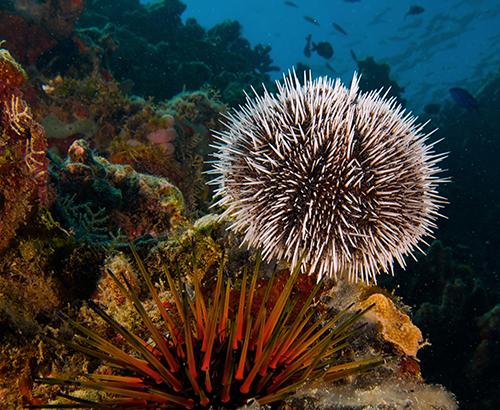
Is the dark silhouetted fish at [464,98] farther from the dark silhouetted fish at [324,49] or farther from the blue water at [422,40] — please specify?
the blue water at [422,40]

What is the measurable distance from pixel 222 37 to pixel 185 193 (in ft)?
55.4

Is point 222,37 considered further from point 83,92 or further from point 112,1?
point 83,92

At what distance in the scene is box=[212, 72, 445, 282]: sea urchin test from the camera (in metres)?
2.90

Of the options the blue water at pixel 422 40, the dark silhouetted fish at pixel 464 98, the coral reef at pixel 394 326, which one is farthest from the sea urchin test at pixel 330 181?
the blue water at pixel 422 40

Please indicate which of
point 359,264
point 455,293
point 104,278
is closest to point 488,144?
point 455,293

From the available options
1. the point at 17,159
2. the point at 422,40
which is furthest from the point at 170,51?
the point at 422,40

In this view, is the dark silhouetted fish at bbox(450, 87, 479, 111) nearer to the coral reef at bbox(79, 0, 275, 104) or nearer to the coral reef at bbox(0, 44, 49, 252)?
the coral reef at bbox(79, 0, 275, 104)

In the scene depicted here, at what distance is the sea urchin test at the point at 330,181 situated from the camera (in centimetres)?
290

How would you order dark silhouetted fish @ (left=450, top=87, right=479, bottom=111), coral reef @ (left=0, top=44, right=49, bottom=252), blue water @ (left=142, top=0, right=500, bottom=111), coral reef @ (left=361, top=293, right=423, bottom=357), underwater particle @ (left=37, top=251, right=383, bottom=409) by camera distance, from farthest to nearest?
blue water @ (left=142, top=0, right=500, bottom=111)
dark silhouetted fish @ (left=450, top=87, right=479, bottom=111)
coral reef @ (left=361, top=293, right=423, bottom=357)
coral reef @ (left=0, top=44, right=49, bottom=252)
underwater particle @ (left=37, top=251, right=383, bottom=409)

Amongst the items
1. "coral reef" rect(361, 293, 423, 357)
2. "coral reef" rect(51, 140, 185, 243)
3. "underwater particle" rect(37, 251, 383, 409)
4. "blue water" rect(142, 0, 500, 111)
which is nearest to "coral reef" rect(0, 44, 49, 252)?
"coral reef" rect(51, 140, 185, 243)

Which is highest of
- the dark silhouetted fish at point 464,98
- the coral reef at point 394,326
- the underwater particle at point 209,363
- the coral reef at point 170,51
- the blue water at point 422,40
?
the blue water at point 422,40

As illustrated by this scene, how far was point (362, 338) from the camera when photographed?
298 centimetres

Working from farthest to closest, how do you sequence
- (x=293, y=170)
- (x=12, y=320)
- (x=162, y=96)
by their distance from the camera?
(x=162, y=96) → (x=293, y=170) → (x=12, y=320)

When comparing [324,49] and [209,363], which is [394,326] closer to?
[209,363]
